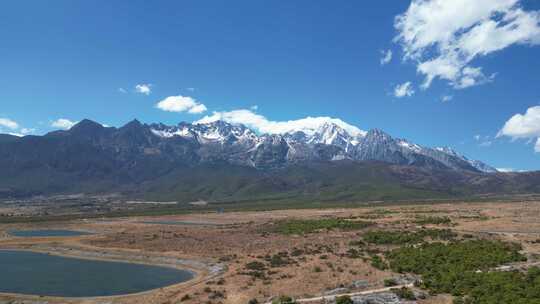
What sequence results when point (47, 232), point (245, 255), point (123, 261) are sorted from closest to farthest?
point (245, 255), point (123, 261), point (47, 232)

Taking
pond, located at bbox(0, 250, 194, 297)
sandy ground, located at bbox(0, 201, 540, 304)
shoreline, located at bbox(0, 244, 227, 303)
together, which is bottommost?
pond, located at bbox(0, 250, 194, 297)

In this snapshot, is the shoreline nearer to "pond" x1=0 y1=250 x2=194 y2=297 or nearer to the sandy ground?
the sandy ground

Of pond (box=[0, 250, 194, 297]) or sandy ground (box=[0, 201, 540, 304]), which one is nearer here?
sandy ground (box=[0, 201, 540, 304])

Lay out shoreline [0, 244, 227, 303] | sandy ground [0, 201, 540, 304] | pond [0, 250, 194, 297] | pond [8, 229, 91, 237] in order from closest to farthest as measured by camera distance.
A: sandy ground [0, 201, 540, 304], shoreline [0, 244, 227, 303], pond [0, 250, 194, 297], pond [8, 229, 91, 237]

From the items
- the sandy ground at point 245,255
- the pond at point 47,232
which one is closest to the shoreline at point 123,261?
the sandy ground at point 245,255

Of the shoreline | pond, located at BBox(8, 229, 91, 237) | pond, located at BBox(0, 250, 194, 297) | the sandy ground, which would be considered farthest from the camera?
pond, located at BBox(8, 229, 91, 237)

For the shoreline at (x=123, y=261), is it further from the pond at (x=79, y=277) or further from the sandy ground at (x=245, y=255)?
the pond at (x=79, y=277)

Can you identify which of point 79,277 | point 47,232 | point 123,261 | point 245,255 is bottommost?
point 79,277

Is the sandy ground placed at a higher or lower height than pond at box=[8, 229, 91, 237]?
higher

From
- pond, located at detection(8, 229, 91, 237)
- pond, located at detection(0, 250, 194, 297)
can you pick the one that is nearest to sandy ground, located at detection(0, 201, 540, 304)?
pond, located at detection(0, 250, 194, 297)

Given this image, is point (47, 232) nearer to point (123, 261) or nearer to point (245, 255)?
point (123, 261)

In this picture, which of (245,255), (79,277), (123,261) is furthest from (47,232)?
(245,255)
